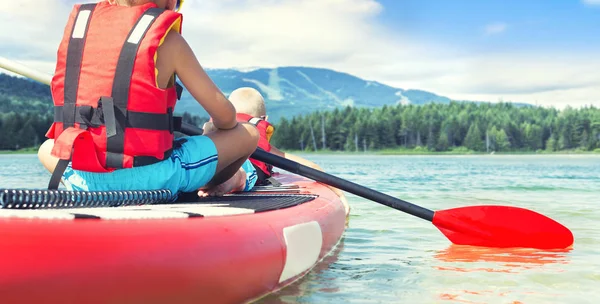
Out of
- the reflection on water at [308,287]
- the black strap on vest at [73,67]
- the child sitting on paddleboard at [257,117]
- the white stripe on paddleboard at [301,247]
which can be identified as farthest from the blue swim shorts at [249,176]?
the black strap on vest at [73,67]

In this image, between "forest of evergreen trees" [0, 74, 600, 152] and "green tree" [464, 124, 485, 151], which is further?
"green tree" [464, 124, 485, 151]

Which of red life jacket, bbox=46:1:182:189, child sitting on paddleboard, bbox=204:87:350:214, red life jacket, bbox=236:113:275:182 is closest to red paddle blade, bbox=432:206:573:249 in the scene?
child sitting on paddleboard, bbox=204:87:350:214

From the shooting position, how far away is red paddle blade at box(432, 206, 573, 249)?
4.86m

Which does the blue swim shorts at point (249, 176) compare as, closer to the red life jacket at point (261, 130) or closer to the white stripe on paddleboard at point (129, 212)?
the red life jacket at point (261, 130)

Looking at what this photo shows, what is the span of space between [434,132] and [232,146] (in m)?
94.3

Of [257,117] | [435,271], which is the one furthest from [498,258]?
[257,117]

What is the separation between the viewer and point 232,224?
2557mm

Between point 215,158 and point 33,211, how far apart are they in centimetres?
129

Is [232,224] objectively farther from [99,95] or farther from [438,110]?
[438,110]

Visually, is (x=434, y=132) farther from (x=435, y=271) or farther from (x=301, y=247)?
(x=301, y=247)

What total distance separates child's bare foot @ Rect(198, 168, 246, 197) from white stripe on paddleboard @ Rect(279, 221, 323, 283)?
24.3 inches

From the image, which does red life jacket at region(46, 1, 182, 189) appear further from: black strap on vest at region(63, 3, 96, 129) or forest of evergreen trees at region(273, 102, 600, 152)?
forest of evergreen trees at region(273, 102, 600, 152)

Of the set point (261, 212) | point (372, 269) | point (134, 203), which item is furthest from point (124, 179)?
point (372, 269)

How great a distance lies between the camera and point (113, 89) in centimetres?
276
